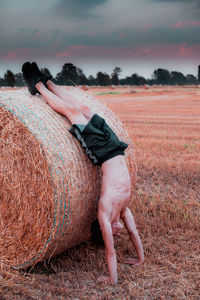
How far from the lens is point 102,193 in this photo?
441 centimetres

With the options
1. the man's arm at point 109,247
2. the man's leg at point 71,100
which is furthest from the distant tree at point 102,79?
the man's arm at point 109,247

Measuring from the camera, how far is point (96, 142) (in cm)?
446

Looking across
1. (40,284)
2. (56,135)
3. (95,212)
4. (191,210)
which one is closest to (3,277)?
(40,284)

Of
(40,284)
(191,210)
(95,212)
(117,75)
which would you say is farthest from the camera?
Result: (117,75)

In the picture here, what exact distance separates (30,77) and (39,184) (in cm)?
159

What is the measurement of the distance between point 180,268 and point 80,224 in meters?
1.29

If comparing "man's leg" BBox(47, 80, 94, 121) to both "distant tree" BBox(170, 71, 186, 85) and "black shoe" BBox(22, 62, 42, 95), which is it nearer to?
"black shoe" BBox(22, 62, 42, 95)

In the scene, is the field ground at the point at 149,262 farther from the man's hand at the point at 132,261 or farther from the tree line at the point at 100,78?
the tree line at the point at 100,78

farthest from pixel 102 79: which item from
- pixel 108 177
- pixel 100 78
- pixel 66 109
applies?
pixel 108 177

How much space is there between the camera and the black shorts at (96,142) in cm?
446

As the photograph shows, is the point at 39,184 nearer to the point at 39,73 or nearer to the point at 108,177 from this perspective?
the point at 108,177

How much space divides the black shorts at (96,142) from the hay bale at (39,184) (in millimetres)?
95

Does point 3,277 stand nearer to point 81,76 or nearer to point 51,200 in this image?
point 51,200

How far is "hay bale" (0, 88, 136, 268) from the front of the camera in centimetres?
413
